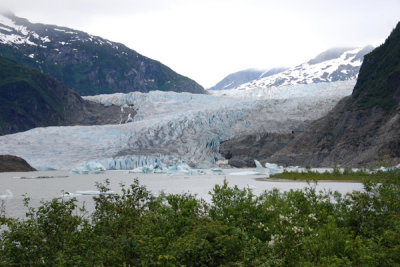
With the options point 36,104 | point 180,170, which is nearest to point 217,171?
point 180,170

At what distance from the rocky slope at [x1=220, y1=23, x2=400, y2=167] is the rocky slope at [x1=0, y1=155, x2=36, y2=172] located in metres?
39.0

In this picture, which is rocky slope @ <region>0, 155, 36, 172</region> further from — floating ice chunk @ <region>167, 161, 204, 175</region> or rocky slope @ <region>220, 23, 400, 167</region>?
rocky slope @ <region>220, 23, 400, 167</region>

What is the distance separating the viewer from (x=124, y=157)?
6469 cm

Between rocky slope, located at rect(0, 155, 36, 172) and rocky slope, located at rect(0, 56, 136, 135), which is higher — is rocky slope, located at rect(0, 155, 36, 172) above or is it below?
below

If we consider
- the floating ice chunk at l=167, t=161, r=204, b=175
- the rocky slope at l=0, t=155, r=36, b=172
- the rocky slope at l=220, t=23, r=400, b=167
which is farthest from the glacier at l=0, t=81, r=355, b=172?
the floating ice chunk at l=167, t=161, r=204, b=175

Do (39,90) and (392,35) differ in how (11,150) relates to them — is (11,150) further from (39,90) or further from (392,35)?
(392,35)

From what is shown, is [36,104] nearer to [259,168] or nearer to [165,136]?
[165,136]

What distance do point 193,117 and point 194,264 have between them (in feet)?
218

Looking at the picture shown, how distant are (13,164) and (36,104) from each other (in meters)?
63.9

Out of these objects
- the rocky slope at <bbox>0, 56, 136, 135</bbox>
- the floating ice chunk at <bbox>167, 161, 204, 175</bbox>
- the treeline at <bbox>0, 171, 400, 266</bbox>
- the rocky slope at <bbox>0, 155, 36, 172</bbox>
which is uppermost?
the rocky slope at <bbox>0, 56, 136, 135</bbox>

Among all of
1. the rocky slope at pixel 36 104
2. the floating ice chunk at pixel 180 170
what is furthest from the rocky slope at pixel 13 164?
the rocky slope at pixel 36 104

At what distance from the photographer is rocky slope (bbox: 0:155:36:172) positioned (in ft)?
204

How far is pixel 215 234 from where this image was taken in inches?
263

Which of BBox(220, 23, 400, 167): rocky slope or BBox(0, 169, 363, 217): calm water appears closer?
BBox(0, 169, 363, 217): calm water
